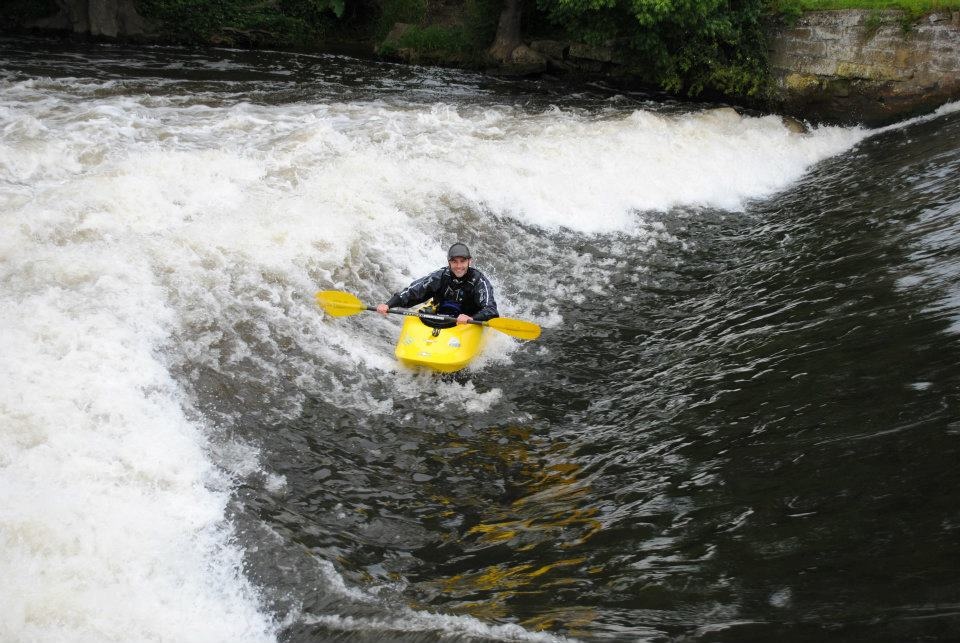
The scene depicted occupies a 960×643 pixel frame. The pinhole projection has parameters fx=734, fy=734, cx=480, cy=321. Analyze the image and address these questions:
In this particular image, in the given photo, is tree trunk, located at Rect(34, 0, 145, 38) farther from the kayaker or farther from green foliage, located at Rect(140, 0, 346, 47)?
the kayaker

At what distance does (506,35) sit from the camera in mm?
18484

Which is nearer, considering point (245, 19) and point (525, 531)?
point (525, 531)

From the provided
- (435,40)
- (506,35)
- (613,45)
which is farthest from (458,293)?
(435,40)

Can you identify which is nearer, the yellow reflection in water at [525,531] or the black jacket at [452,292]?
the yellow reflection in water at [525,531]

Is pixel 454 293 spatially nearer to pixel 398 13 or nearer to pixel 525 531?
pixel 525 531

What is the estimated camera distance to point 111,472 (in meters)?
4.65

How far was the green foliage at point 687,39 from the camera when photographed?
48.3 ft

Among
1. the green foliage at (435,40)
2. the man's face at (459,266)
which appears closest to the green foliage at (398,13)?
the green foliage at (435,40)

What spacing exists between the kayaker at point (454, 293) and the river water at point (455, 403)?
46 centimetres

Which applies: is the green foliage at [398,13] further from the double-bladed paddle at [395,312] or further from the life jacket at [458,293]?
the double-bladed paddle at [395,312]

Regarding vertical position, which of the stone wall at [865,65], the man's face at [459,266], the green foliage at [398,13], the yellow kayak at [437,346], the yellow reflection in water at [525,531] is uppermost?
the green foliage at [398,13]

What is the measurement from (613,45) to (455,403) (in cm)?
1308

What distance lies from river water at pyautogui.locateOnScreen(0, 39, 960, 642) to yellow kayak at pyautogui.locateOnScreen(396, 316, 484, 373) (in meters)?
0.20

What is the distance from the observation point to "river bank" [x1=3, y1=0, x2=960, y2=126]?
1480cm
